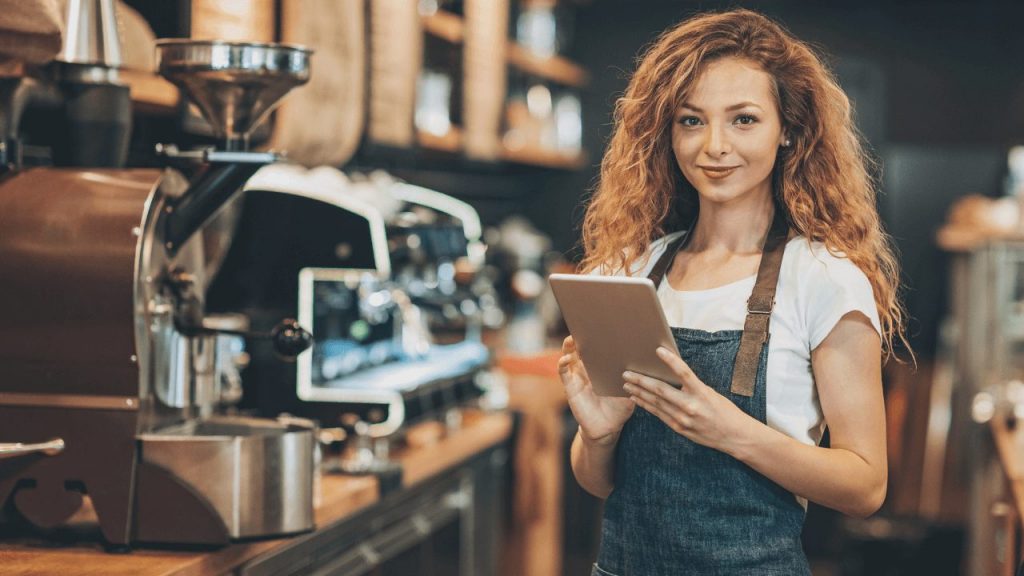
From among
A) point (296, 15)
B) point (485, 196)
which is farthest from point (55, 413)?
point (485, 196)

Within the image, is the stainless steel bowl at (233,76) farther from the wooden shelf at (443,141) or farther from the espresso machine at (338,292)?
the wooden shelf at (443,141)

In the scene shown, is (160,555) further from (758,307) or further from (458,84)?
(458,84)

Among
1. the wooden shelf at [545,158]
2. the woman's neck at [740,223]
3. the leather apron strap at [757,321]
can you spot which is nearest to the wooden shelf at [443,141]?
the wooden shelf at [545,158]

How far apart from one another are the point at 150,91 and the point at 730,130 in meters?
1.41

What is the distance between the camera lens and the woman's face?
5.59ft

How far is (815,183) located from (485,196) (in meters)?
4.75

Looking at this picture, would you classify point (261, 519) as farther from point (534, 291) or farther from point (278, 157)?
point (534, 291)

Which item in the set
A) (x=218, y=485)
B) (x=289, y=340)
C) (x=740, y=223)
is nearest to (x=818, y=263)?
(x=740, y=223)

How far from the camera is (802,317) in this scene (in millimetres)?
1691

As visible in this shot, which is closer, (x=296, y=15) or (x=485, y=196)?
(x=296, y=15)

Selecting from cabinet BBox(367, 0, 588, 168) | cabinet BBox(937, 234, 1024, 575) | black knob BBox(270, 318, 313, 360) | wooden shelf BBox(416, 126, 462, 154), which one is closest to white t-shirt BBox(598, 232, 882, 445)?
black knob BBox(270, 318, 313, 360)

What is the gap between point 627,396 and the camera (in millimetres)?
1748

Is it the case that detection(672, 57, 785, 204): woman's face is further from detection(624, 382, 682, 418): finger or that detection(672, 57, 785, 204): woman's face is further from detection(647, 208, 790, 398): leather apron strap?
detection(624, 382, 682, 418): finger

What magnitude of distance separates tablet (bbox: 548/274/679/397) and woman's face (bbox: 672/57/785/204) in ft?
0.76
